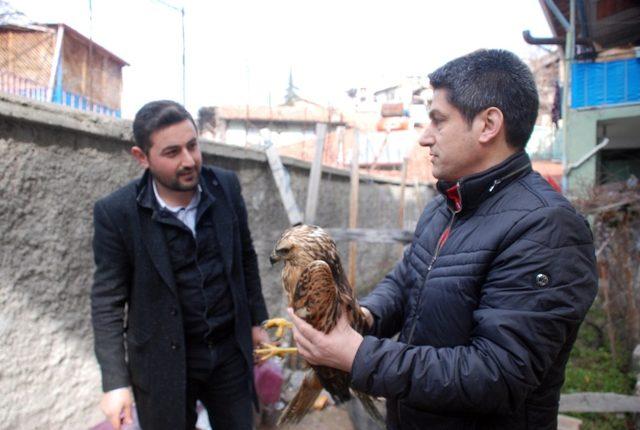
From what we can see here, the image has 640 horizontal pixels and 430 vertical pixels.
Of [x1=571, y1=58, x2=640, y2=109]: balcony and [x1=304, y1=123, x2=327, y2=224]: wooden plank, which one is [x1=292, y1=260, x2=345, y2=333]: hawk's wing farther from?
[x1=571, y1=58, x2=640, y2=109]: balcony

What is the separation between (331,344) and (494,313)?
469 mm

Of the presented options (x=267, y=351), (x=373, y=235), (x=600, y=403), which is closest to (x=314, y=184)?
(x=373, y=235)

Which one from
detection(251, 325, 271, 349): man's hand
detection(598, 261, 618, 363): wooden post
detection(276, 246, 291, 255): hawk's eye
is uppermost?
detection(276, 246, 291, 255): hawk's eye

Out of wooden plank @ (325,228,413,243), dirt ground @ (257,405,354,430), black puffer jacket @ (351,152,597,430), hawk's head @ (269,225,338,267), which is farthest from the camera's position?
wooden plank @ (325,228,413,243)

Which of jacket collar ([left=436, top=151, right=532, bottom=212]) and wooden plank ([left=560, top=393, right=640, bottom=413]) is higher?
jacket collar ([left=436, top=151, right=532, bottom=212])

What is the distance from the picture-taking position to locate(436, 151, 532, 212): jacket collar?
134 cm

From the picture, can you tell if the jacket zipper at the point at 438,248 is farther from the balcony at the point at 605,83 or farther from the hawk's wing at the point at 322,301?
the balcony at the point at 605,83

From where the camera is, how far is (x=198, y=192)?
244 centimetres

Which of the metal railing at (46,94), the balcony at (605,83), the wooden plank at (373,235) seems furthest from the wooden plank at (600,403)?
the balcony at (605,83)

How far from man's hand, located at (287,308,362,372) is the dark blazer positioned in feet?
3.45

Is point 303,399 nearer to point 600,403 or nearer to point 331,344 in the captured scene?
point 331,344

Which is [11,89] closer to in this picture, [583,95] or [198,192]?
[198,192]

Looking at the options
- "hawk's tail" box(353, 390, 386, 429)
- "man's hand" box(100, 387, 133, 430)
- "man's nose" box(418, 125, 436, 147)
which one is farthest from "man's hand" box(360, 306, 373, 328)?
"man's hand" box(100, 387, 133, 430)

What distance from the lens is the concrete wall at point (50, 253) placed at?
2.40 m
